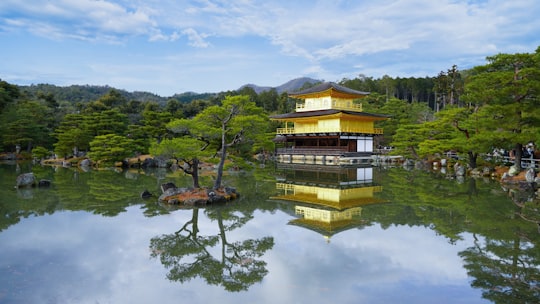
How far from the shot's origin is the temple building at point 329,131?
29.5m

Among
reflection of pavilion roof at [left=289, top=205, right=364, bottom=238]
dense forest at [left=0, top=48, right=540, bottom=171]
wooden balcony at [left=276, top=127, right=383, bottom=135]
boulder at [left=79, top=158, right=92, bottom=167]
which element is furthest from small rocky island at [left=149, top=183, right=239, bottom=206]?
wooden balcony at [left=276, top=127, right=383, bottom=135]

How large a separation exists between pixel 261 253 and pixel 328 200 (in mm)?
5753

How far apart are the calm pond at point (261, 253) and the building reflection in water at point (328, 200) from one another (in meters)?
0.07

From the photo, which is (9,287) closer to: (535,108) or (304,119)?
(535,108)

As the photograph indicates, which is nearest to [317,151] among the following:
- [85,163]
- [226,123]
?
[85,163]

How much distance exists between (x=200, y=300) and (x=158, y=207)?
6545mm

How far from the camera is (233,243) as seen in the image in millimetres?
7203

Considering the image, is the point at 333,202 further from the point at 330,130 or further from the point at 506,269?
the point at 330,130

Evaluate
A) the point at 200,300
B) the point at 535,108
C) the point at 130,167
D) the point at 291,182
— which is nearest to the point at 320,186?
the point at 291,182

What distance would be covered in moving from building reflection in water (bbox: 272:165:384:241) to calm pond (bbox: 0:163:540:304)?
7 cm

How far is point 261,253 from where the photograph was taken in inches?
258

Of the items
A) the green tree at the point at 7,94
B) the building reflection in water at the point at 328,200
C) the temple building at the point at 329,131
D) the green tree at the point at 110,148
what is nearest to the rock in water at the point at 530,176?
the building reflection in water at the point at 328,200

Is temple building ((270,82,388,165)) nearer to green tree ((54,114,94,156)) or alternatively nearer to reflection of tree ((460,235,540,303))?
green tree ((54,114,94,156))

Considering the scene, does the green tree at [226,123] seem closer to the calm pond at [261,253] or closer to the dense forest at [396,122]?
the dense forest at [396,122]
